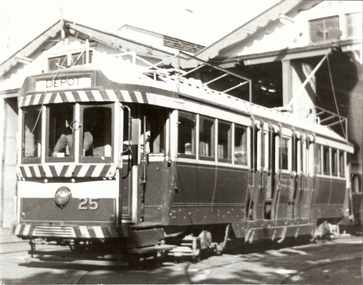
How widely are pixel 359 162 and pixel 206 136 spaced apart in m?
9.86

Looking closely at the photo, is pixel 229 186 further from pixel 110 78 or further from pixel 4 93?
pixel 4 93

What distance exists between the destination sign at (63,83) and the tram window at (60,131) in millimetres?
→ 305

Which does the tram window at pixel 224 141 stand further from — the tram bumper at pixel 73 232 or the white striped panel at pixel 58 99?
the white striped panel at pixel 58 99

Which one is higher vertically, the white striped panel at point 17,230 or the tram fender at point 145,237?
the white striped panel at point 17,230

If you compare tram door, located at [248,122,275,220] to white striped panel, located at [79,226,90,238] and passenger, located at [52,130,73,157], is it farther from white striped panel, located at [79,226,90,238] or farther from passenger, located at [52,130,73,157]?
white striped panel, located at [79,226,90,238]

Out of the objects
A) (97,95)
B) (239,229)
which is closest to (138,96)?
(97,95)

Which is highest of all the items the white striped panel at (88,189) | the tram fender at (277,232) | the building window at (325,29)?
the building window at (325,29)

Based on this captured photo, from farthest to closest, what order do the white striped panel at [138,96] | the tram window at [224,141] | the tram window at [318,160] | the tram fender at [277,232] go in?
the tram window at [318,160] → the tram fender at [277,232] → the tram window at [224,141] → the white striped panel at [138,96]

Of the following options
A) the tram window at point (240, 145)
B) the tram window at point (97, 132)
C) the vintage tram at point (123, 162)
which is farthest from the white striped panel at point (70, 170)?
the tram window at point (240, 145)

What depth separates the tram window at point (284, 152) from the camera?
1376cm

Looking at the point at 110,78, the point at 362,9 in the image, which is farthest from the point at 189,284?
the point at 362,9

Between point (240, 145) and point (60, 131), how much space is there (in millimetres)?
3824

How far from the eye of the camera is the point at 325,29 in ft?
46.3

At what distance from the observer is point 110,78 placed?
938 cm
